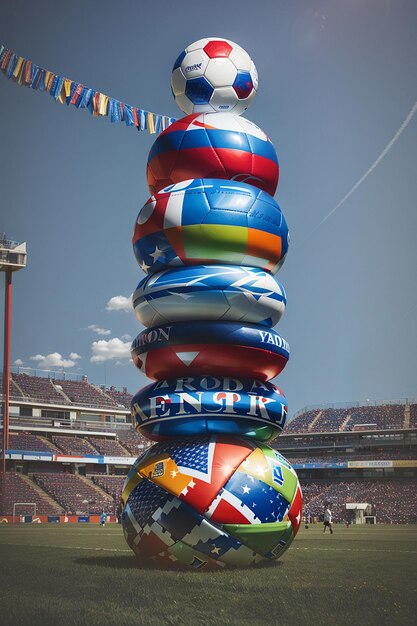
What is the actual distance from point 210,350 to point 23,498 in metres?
42.6

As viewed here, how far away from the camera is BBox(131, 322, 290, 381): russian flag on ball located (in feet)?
36.4

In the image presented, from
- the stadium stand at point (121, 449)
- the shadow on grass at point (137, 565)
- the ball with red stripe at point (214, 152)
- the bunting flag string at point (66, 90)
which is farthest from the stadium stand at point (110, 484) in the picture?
the ball with red stripe at point (214, 152)

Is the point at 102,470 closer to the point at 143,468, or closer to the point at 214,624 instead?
the point at 143,468

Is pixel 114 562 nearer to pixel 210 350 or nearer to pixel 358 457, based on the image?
pixel 210 350

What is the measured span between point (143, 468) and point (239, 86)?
702 centimetres

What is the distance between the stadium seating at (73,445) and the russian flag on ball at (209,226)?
168ft

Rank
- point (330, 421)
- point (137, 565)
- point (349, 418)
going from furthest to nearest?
point (330, 421) < point (349, 418) < point (137, 565)

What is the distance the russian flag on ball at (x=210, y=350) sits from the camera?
36.4ft

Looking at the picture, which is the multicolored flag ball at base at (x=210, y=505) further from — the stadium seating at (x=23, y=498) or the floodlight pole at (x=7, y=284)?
the stadium seating at (x=23, y=498)

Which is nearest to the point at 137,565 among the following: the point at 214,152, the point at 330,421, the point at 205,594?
the point at 205,594

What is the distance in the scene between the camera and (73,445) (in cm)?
6312

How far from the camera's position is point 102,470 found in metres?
64.6

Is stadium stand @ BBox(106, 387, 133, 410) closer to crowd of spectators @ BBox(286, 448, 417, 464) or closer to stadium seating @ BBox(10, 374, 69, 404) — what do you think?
stadium seating @ BBox(10, 374, 69, 404)

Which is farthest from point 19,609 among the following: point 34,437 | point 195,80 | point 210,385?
point 34,437
